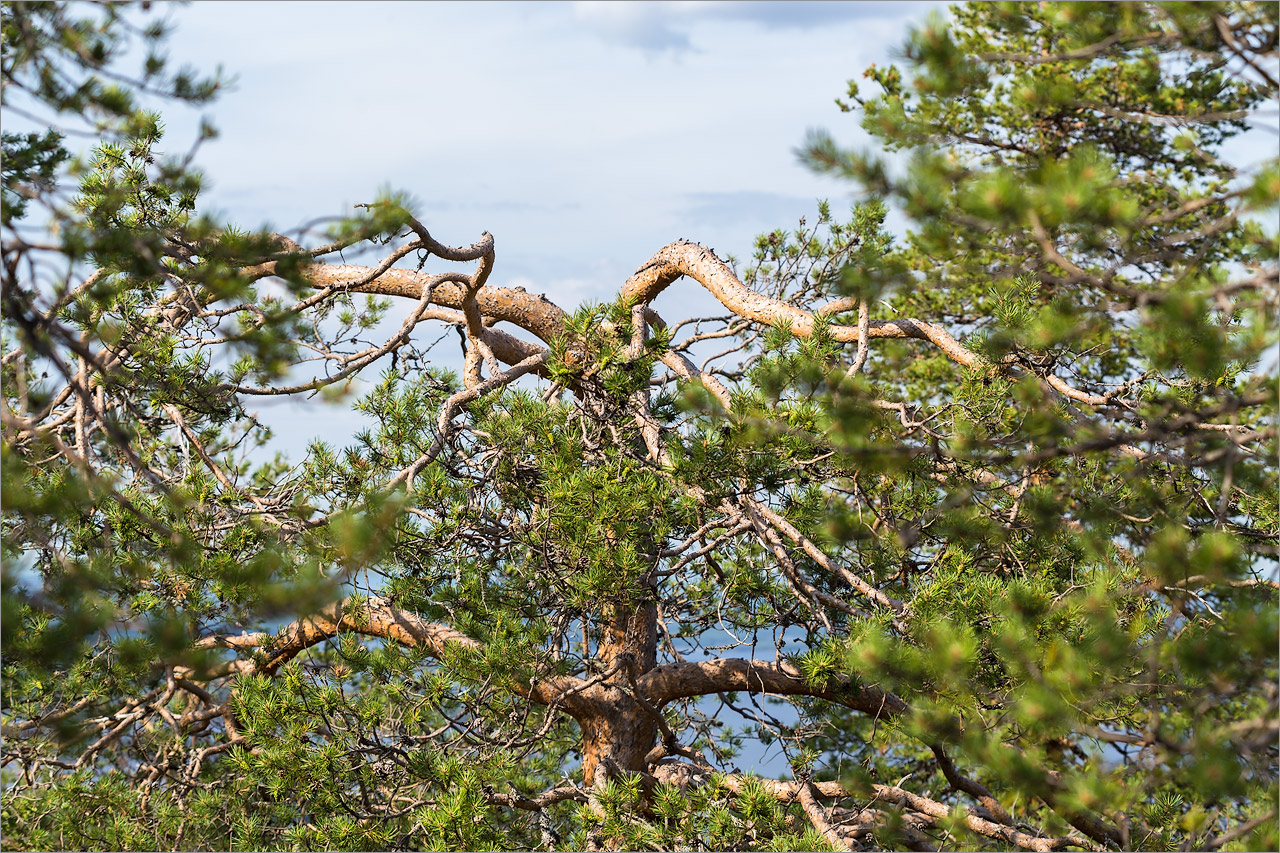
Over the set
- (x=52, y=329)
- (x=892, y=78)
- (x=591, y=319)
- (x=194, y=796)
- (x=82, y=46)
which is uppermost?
(x=892, y=78)

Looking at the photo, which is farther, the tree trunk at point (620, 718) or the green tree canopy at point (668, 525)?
the tree trunk at point (620, 718)

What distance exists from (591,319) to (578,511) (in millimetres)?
742

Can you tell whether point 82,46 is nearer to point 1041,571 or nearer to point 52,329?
point 52,329

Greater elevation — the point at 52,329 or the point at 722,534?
the point at 722,534

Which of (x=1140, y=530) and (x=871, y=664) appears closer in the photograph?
(x=871, y=664)

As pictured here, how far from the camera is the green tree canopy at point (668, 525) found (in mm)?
2258

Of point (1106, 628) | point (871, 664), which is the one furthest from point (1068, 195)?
point (871, 664)

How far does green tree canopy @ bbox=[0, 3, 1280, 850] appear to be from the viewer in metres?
2.26

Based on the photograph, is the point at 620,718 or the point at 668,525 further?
the point at 620,718

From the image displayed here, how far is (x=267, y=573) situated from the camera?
8.04ft

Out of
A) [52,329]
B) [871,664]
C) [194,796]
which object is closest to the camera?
[52,329]

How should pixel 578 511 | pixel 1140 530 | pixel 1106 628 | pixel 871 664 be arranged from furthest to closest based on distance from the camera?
pixel 578 511, pixel 1140 530, pixel 871 664, pixel 1106 628

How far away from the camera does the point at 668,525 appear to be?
3643mm

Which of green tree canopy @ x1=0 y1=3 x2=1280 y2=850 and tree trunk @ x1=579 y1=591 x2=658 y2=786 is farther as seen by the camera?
tree trunk @ x1=579 y1=591 x2=658 y2=786
